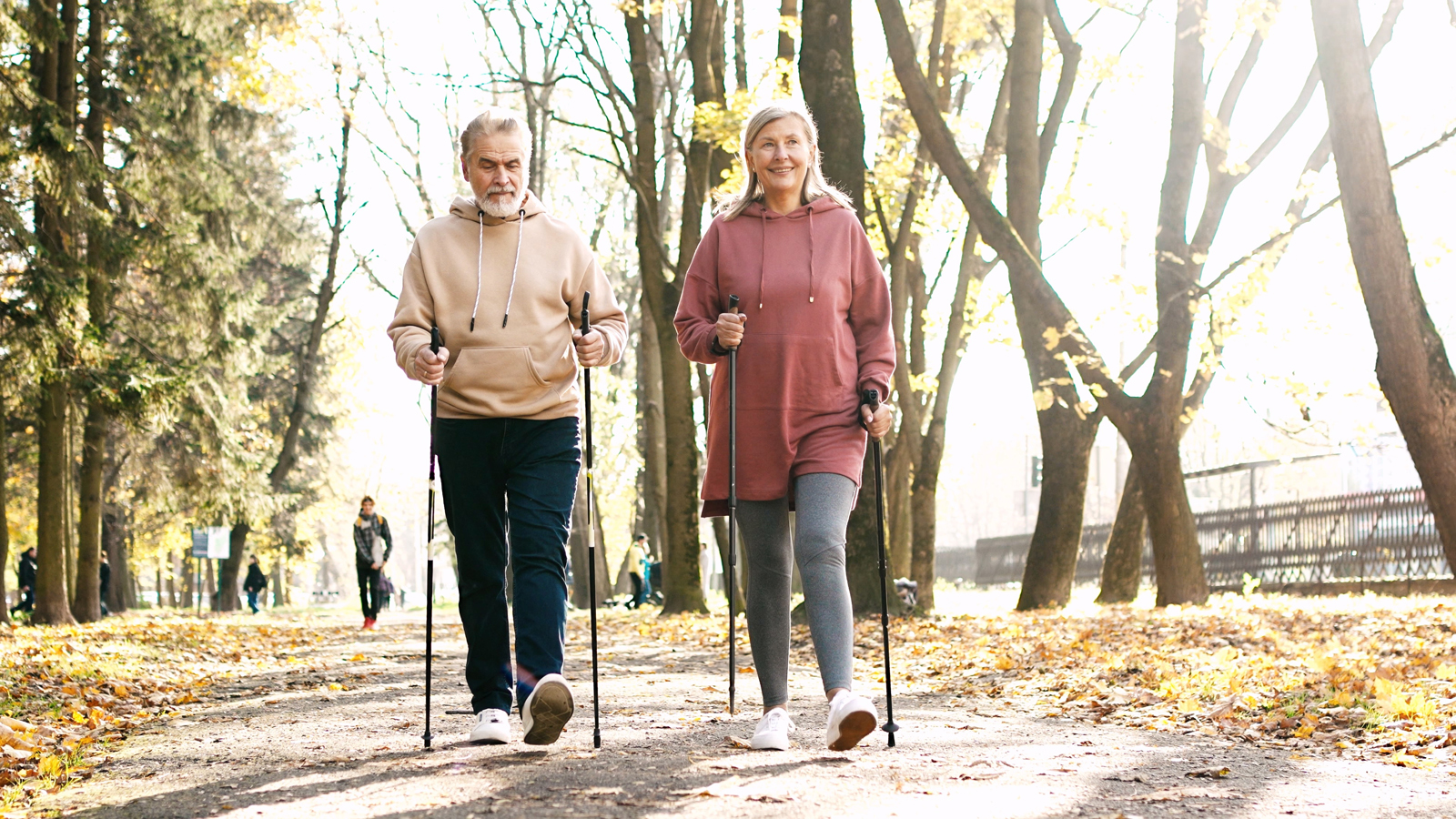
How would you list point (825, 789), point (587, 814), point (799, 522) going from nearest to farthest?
1. point (587, 814)
2. point (825, 789)
3. point (799, 522)

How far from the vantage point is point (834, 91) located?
11.3 m

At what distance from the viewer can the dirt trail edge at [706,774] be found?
378cm

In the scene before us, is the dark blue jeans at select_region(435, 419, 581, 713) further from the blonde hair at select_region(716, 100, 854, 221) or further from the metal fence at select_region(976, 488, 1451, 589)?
the metal fence at select_region(976, 488, 1451, 589)

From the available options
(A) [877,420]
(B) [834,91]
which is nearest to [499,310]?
(A) [877,420]

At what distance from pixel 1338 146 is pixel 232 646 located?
10.3 meters

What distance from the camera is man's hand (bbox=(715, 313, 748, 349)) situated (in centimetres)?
471

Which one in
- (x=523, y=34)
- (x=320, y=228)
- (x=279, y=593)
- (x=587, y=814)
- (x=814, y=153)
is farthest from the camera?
(x=279, y=593)

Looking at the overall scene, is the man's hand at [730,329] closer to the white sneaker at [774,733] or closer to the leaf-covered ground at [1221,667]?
the white sneaker at [774,733]

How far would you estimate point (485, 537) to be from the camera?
189 inches

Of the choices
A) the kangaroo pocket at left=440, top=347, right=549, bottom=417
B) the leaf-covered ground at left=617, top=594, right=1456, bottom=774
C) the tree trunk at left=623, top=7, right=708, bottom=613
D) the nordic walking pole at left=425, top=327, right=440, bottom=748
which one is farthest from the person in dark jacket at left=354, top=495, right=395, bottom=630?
the kangaroo pocket at left=440, top=347, right=549, bottom=417

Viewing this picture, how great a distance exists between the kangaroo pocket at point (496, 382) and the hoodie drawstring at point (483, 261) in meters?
0.12

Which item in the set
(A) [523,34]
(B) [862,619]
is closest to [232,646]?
(B) [862,619]

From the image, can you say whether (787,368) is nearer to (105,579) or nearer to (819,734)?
(819,734)

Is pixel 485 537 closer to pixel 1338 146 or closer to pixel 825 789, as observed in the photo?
pixel 825 789
